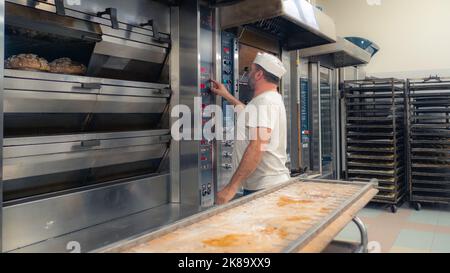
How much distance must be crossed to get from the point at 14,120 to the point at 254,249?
113 cm

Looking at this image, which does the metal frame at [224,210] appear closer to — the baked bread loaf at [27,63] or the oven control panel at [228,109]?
the oven control panel at [228,109]

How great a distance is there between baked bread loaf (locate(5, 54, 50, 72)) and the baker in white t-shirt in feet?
3.60

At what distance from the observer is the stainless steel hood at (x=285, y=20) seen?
95.8 inches

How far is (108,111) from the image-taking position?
1938 mm

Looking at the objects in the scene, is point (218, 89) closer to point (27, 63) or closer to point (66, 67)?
point (66, 67)

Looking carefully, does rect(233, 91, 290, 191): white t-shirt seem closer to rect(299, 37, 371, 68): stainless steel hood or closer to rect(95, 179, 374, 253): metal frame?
rect(95, 179, 374, 253): metal frame

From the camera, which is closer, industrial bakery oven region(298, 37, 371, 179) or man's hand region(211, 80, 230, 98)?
man's hand region(211, 80, 230, 98)

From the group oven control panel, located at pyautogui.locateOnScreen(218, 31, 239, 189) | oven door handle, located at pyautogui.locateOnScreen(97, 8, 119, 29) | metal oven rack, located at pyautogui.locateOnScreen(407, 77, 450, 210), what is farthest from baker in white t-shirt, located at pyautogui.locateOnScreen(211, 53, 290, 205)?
metal oven rack, located at pyautogui.locateOnScreen(407, 77, 450, 210)

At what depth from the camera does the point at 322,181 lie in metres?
2.25

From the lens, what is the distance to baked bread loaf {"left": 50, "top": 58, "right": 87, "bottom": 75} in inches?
68.1

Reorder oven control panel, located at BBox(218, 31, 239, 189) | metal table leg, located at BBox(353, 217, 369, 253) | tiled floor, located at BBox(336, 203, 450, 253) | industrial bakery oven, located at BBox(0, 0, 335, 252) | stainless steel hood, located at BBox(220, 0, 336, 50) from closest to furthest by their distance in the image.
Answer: industrial bakery oven, located at BBox(0, 0, 335, 252), metal table leg, located at BBox(353, 217, 369, 253), stainless steel hood, located at BBox(220, 0, 336, 50), oven control panel, located at BBox(218, 31, 239, 189), tiled floor, located at BBox(336, 203, 450, 253)

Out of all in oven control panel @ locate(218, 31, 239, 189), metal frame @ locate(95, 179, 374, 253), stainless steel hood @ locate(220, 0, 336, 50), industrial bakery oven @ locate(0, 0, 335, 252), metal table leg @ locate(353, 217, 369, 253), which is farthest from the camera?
oven control panel @ locate(218, 31, 239, 189)

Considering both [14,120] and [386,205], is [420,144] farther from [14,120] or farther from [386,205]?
[14,120]

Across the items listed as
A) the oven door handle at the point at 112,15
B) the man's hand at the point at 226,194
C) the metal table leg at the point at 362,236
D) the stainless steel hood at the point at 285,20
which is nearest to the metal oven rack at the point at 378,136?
the stainless steel hood at the point at 285,20
